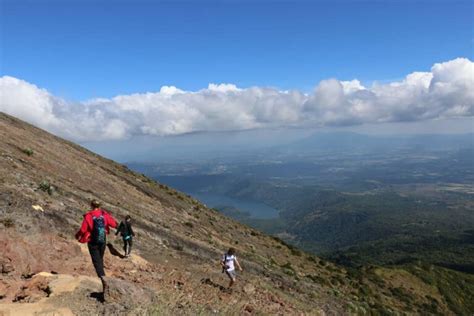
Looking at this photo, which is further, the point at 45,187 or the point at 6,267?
the point at 45,187

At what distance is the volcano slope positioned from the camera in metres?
12.8

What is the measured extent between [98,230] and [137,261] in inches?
255

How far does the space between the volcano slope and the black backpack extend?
1.48 metres

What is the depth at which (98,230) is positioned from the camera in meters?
13.2

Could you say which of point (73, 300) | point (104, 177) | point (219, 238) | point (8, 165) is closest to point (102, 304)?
point (73, 300)

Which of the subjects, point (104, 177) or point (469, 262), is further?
point (469, 262)

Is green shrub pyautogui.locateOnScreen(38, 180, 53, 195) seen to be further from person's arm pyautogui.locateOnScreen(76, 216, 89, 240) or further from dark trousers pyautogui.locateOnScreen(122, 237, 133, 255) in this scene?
person's arm pyautogui.locateOnScreen(76, 216, 89, 240)

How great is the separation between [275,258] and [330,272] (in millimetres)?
8567

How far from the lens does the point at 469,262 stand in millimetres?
169000

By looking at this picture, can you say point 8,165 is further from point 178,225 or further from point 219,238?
point 219,238

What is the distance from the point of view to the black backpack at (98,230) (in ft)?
43.2

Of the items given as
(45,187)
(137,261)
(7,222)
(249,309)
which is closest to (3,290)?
(7,222)

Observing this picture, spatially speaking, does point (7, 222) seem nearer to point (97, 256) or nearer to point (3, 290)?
point (3, 290)

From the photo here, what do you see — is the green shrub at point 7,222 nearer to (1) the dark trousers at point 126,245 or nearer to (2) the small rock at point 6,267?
(2) the small rock at point 6,267
